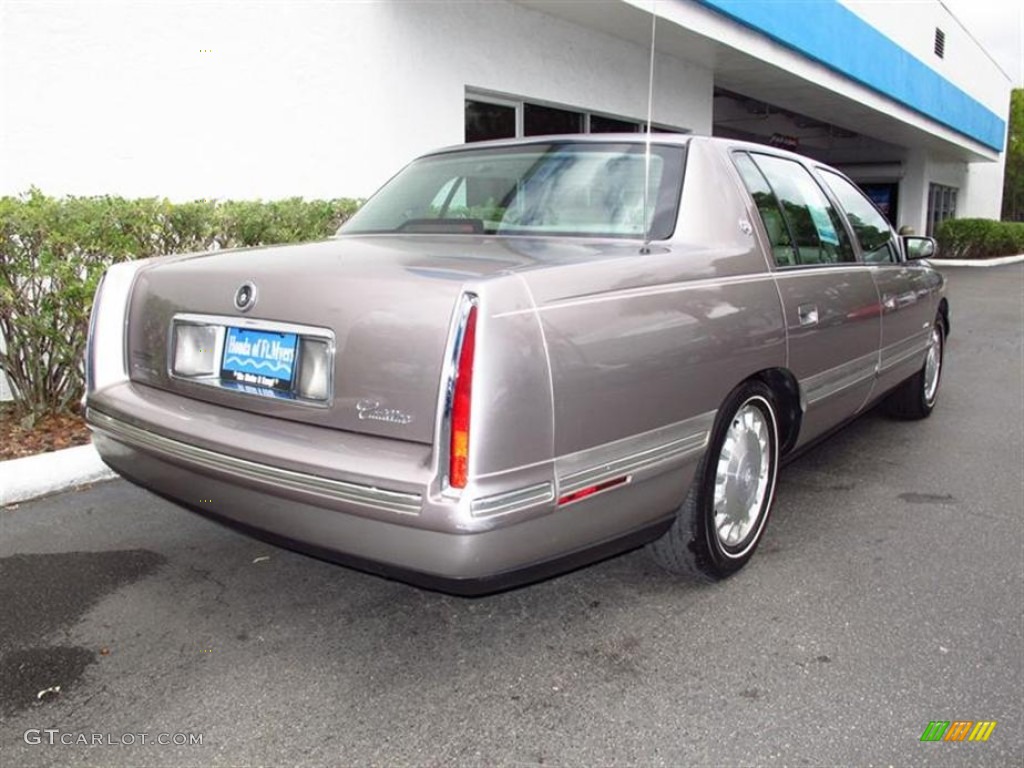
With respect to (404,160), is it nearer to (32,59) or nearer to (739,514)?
(32,59)

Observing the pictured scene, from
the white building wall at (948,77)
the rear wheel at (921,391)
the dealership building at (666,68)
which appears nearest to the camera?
the rear wheel at (921,391)

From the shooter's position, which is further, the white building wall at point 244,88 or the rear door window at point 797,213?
the white building wall at point 244,88

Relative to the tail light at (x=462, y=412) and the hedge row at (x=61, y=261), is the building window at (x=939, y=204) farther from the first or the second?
the tail light at (x=462, y=412)

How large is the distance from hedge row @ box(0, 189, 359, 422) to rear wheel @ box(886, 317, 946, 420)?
179 inches

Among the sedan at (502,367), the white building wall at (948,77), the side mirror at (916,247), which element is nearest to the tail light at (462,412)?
the sedan at (502,367)

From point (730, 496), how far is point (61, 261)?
12.3ft

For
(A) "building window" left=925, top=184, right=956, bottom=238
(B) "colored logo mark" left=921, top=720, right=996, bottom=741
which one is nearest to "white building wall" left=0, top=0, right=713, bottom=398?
(B) "colored logo mark" left=921, top=720, right=996, bottom=741

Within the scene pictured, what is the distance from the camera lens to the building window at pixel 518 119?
9.39 metres

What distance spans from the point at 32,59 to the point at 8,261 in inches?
76.7

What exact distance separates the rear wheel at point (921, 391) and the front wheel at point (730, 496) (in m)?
2.55

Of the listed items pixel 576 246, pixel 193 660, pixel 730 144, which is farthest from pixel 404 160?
pixel 193 660

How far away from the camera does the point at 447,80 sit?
8.62 metres

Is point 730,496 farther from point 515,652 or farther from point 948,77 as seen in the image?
point 948,77

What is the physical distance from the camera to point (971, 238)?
26453 mm
